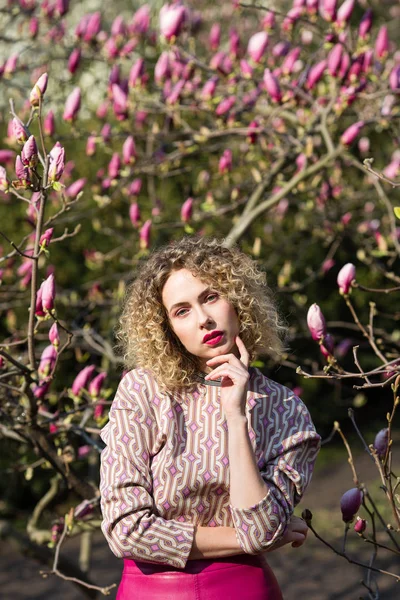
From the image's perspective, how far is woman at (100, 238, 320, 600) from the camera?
132cm

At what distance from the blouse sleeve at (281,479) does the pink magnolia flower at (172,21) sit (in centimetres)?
175

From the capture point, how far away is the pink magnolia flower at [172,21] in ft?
9.05

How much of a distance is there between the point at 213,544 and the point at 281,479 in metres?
0.17

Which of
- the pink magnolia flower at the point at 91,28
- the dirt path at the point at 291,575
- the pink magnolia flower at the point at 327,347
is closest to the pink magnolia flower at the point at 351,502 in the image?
the pink magnolia flower at the point at 327,347

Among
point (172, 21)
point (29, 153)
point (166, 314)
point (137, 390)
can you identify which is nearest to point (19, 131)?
point (29, 153)

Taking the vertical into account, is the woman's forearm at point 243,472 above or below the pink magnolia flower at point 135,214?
above

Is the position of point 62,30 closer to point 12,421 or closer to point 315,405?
point 12,421

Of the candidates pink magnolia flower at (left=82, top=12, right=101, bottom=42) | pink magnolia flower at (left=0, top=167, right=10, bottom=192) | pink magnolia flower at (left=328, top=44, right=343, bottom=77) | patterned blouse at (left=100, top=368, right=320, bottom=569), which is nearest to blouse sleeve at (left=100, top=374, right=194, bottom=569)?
patterned blouse at (left=100, top=368, right=320, bottom=569)

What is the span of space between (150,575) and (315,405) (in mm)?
5056

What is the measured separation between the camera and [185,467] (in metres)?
1.37

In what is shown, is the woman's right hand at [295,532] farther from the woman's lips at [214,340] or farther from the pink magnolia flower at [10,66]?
the pink magnolia flower at [10,66]

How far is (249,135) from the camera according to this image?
110 inches

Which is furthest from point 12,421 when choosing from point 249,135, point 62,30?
point 62,30

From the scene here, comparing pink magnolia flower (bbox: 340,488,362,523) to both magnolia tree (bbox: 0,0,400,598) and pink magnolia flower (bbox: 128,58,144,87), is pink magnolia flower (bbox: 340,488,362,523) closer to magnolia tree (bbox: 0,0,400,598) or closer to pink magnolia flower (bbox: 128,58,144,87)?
magnolia tree (bbox: 0,0,400,598)
